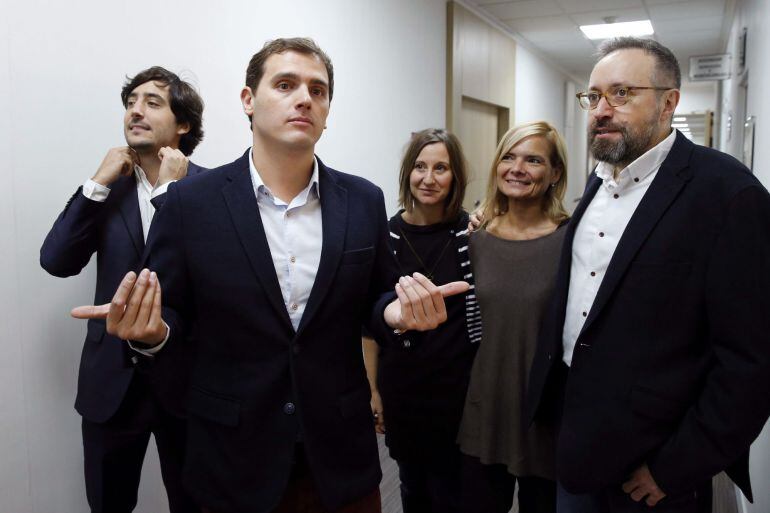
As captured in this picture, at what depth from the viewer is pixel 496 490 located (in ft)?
6.43

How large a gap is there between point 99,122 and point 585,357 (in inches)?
70.0

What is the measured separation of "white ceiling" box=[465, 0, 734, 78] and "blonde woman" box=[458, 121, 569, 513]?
373 cm

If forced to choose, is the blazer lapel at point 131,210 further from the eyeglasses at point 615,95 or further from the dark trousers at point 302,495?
the eyeglasses at point 615,95

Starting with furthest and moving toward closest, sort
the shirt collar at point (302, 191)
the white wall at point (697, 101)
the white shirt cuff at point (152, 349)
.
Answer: the white wall at point (697, 101), the shirt collar at point (302, 191), the white shirt cuff at point (152, 349)

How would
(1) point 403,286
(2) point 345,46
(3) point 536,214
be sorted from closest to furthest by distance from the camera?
(1) point 403,286, (3) point 536,214, (2) point 345,46

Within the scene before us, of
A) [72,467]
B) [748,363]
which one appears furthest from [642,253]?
[72,467]

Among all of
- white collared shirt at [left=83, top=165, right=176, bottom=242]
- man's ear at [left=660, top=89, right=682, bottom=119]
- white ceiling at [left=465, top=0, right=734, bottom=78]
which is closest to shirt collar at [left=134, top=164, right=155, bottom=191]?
white collared shirt at [left=83, top=165, right=176, bottom=242]

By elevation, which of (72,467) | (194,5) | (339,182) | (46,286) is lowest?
(72,467)

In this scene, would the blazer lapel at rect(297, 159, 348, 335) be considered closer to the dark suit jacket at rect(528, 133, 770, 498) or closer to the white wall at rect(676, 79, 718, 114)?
the dark suit jacket at rect(528, 133, 770, 498)

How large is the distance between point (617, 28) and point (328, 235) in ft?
20.1

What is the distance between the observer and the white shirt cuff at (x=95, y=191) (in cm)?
176

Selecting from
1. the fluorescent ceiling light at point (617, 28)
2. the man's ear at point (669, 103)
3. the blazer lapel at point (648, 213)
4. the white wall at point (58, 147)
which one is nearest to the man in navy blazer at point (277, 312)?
the blazer lapel at point (648, 213)

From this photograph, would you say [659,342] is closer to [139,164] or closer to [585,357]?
[585,357]

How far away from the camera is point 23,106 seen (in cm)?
190
